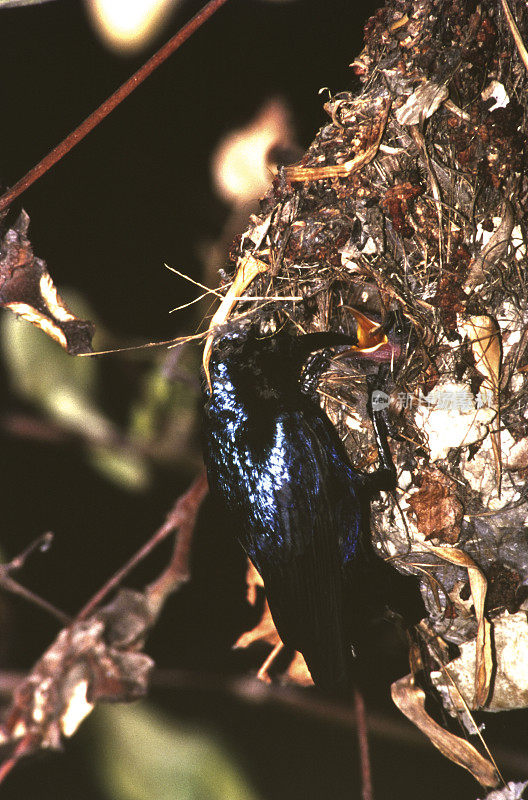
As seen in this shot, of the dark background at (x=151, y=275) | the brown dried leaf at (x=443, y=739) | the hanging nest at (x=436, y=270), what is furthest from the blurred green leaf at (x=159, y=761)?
the hanging nest at (x=436, y=270)

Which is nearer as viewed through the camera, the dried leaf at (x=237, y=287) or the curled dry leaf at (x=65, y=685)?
the dried leaf at (x=237, y=287)

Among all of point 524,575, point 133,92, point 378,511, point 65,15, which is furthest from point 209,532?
point 65,15

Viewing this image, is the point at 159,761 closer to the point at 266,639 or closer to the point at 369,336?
the point at 266,639

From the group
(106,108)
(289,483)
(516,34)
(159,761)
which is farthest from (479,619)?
(106,108)

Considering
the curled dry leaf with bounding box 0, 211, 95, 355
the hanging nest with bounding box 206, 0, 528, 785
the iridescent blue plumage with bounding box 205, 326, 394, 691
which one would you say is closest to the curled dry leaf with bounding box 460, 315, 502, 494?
the hanging nest with bounding box 206, 0, 528, 785

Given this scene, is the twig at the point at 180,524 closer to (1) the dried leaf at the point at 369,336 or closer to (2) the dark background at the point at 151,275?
(2) the dark background at the point at 151,275

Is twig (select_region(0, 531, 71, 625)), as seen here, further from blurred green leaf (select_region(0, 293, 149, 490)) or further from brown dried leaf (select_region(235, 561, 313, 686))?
brown dried leaf (select_region(235, 561, 313, 686))
